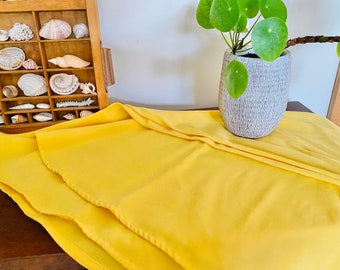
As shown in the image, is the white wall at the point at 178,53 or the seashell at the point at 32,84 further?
the white wall at the point at 178,53

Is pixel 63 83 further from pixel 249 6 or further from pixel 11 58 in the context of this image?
pixel 249 6

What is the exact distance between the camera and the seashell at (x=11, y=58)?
0.62 metres

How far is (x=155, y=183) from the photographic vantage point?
468 millimetres

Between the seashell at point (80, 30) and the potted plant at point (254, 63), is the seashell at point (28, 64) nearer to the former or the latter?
the seashell at point (80, 30)

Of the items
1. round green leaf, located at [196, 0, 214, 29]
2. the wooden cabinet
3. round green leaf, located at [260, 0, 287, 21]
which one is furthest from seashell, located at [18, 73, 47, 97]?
round green leaf, located at [260, 0, 287, 21]

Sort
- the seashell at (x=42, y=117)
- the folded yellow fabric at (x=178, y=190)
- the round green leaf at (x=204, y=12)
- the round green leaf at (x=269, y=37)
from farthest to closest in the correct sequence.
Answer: the seashell at (x=42, y=117) → the round green leaf at (x=204, y=12) → the round green leaf at (x=269, y=37) → the folded yellow fabric at (x=178, y=190)

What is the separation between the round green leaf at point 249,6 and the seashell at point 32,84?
0.46 m

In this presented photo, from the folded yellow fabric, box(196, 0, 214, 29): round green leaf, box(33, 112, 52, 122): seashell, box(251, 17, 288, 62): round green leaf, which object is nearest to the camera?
the folded yellow fabric

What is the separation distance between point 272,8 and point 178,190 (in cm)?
36

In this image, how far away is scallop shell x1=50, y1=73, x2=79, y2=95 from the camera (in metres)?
0.65

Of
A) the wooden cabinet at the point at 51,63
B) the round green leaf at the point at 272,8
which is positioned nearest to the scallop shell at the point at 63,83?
the wooden cabinet at the point at 51,63

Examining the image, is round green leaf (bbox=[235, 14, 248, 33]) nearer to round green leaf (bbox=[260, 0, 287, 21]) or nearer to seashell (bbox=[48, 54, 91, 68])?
round green leaf (bbox=[260, 0, 287, 21])

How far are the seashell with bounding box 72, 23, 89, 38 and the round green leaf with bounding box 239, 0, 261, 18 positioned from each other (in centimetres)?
33

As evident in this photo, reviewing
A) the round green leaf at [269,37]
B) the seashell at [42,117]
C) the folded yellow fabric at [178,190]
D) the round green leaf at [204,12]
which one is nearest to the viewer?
the folded yellow fabric at [178,190]
